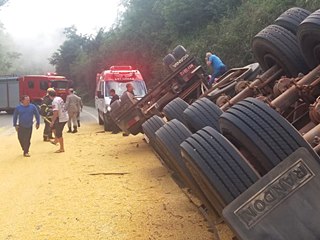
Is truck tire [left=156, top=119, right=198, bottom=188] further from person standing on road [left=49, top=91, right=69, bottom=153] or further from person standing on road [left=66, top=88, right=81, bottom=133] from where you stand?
person standing on road [left=66, top=88, right=81, bottom=133]

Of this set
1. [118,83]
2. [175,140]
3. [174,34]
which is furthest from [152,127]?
[174,34]

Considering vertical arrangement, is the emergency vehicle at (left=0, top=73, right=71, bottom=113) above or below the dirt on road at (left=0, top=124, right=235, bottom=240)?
below

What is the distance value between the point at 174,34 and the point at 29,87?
9676 millimetres

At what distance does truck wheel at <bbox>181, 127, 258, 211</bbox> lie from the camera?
3.30 metres

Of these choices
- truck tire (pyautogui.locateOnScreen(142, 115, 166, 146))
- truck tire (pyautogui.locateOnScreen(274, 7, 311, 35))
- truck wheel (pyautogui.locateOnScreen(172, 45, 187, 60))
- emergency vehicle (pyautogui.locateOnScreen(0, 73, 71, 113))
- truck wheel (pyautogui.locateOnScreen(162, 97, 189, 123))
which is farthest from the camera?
emergency vehicle (pyautogui.locateOnScreen(0, 73, 71, 113))

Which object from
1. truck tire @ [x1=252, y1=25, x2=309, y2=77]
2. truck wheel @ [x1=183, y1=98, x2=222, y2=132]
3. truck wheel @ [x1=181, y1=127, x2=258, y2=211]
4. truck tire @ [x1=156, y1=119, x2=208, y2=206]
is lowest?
truck tire @ [x1=156, y1=119, x2=208, y2=206]

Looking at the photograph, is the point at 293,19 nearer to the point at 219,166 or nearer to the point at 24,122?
the point at 219,166

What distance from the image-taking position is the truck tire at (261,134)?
3.24 m

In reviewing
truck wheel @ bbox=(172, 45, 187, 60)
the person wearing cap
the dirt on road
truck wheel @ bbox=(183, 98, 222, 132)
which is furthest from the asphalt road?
truck wheel @ bbox=(183, 98, 222, 132)

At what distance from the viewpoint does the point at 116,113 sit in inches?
435

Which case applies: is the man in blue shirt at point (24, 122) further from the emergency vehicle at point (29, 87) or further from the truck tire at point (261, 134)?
the emergency vehicle at point (29, 87)

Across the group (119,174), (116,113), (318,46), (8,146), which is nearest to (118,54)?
(8,146)

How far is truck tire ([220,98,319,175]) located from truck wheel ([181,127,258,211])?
0.11 metres

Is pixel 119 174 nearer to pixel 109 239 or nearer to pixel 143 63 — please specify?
pixel 109 239
